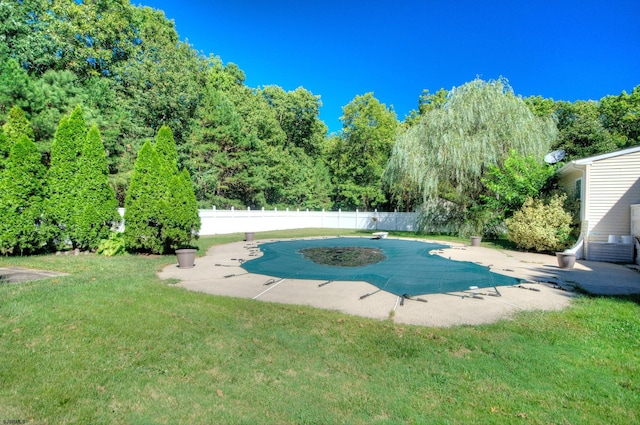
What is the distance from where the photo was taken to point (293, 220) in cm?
2367

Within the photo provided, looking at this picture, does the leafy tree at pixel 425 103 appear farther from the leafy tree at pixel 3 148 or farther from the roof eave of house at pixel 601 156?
the leafy tree at pixel 3 148

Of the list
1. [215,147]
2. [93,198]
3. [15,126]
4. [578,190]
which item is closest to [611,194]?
[578,190]

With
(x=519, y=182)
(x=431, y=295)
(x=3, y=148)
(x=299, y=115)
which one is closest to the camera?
(x=431, y=295)

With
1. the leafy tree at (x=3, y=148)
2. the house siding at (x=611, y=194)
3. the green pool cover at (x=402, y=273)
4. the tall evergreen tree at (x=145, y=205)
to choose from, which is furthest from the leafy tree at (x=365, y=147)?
the leafy tree at (x=3, y=148)

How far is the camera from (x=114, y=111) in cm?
1684

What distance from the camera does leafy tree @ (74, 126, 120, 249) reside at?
28.5 ft

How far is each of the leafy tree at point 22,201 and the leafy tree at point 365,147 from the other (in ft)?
71.7

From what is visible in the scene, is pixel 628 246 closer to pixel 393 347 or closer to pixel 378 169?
pixel 393 347

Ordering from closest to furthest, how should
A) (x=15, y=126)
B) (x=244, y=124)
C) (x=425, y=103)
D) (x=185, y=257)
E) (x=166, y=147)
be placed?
(x=185, y=257) → (x=15, y=126) → (x=166, y=147) → (x=244, y=124) → (x=425, y=103)

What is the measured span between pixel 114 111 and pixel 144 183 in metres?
10.7

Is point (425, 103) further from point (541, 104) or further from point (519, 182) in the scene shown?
point (519, 182)

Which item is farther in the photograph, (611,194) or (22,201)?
(611,194)

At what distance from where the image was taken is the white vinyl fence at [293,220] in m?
17.2

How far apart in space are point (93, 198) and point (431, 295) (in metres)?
9.17
